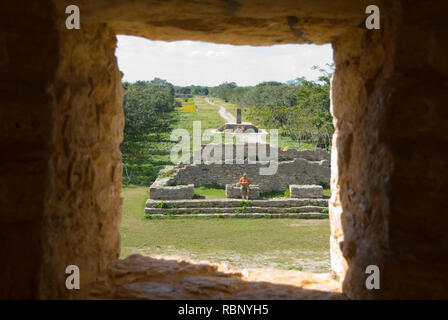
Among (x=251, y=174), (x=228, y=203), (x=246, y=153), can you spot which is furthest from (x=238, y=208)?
(x=246, y=153)

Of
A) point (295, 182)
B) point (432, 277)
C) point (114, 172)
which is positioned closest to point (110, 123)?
point (114, 172)

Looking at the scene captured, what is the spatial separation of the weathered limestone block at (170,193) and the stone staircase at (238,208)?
39 centimetres

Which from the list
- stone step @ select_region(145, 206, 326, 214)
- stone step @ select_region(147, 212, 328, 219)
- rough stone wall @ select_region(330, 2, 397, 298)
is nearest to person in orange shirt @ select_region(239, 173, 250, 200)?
stone step @ select_region(145, 206, 326, 214)

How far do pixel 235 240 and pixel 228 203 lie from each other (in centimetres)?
306

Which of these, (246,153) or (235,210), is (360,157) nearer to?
(235,210)

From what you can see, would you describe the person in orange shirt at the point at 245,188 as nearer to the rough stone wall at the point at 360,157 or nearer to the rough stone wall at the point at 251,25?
the rough stone wall at the point at 360,157

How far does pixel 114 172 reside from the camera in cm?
252

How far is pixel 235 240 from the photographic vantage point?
9180 mm

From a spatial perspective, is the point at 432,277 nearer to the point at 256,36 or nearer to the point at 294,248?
the point at 256,36

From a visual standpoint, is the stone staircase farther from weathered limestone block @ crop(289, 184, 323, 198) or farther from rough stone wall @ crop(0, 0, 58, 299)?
rough stone wall @ crop(0, 0, 58, 299)

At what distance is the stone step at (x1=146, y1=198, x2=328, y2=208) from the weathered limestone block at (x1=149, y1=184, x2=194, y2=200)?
332 millimetres

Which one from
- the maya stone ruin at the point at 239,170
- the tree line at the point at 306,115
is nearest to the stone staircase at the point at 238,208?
the maya stone ruin at the point at 239,170

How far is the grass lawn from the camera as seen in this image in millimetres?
7578
